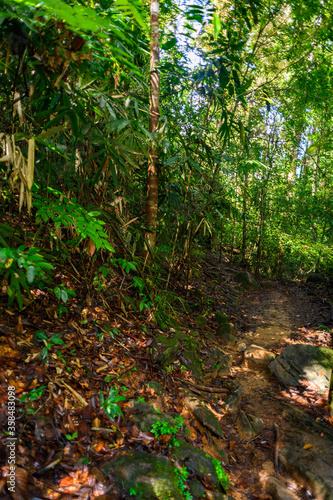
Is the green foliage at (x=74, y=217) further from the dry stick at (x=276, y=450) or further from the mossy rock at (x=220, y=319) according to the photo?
the mossy rock at (x=220, y=319)

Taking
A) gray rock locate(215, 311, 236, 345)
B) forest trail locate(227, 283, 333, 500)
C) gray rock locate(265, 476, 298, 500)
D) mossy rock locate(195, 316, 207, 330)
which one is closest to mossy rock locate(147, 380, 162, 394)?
forest trail locate(227, 283, 333, 500)

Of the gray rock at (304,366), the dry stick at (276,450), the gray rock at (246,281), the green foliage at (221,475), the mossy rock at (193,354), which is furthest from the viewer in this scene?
the gray rock at (246,281)

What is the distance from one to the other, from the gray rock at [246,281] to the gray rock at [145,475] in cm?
628

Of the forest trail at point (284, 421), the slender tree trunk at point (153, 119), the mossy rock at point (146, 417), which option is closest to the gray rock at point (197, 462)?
the mossy rock at point (146, 417)

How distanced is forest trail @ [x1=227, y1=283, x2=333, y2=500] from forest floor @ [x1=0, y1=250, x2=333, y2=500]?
0.6 inches

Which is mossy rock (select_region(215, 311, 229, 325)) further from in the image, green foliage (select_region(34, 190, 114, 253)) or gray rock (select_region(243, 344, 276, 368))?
green foliage (select_region(34, 190, 114, 253))

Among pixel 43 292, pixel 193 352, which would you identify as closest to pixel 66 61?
pixel 43 292

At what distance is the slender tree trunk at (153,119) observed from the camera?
3027mm

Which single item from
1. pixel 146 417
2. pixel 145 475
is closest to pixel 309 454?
pixel 146 417

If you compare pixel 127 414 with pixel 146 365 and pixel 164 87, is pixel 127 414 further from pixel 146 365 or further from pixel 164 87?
pixel 164 87

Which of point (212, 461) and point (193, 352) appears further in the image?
point (193, 352)

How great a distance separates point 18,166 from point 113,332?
1.75 m

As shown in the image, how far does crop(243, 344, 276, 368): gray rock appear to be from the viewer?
14.0ft

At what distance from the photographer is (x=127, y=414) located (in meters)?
2.15
